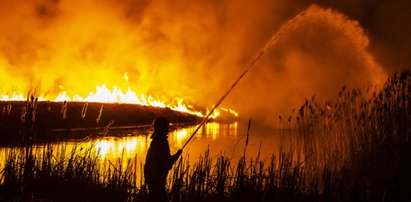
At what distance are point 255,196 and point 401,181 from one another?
3.11 meters

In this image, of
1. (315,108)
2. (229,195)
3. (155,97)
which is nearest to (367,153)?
(315,108)

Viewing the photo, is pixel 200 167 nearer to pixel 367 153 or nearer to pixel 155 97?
pixel 367 153

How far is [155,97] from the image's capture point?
5006 cm

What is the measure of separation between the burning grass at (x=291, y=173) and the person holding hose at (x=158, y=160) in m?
0.63

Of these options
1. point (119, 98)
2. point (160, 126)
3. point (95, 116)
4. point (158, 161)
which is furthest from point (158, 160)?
point (119, 98)

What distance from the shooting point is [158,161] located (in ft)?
23.3

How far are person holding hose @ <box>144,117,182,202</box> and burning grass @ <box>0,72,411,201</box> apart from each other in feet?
2.07

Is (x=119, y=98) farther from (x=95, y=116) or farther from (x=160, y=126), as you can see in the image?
(x=160, y=126)

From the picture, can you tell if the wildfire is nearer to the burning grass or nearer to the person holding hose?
the burning grass

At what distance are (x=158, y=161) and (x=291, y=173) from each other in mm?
3307

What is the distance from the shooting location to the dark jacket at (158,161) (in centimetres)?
711

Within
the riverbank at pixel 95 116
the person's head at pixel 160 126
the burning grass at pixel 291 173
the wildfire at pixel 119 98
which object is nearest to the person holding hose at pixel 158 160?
the person's head at pixel 160 126

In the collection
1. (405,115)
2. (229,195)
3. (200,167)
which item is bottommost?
(229,195)

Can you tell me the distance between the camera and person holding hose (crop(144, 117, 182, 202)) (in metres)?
7.11
